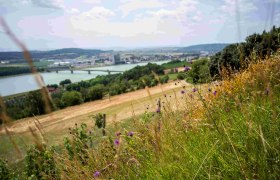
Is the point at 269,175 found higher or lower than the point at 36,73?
lower

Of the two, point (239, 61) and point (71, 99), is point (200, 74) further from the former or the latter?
point (71, 99)

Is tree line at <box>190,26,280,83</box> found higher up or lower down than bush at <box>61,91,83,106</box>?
higher up

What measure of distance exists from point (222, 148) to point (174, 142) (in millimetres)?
596

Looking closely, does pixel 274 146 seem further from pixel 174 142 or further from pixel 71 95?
pixel 71 95

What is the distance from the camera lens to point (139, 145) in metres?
2.79

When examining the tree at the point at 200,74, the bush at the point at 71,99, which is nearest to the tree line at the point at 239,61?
the tree at the point at 200,74

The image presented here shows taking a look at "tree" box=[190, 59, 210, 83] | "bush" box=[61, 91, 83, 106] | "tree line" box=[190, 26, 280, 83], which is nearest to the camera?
"tree line" box=[190, 26, 280, 83]

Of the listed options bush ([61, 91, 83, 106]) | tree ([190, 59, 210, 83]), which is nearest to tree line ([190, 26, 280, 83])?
tree ([190, 59, 210, 83])

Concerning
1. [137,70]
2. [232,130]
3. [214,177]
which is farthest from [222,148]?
[137,70]

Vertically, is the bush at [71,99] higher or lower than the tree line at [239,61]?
lower

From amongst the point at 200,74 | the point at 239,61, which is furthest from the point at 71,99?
the point at 200,74

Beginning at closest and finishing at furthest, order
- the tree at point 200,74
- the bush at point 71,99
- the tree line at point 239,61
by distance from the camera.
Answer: the tree line at point 239,61 → the tree at point 200,74 → the bush at point 71,99

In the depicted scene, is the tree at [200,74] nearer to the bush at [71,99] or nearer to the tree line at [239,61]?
the tree line at [239,61]

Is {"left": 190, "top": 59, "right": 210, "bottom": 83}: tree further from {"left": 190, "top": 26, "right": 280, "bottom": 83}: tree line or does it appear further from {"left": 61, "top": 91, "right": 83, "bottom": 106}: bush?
{"left": 61, "top": 91, "right": 83, "bottom": 106}: bush
